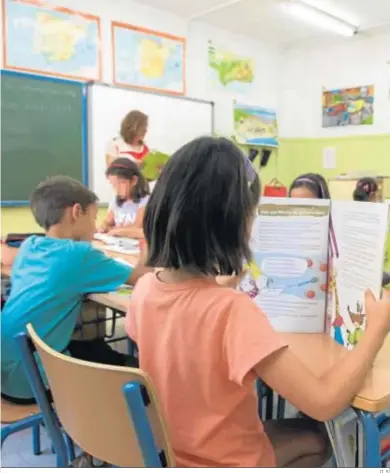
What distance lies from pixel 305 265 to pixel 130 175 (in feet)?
7.45

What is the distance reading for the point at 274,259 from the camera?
50.7 inches

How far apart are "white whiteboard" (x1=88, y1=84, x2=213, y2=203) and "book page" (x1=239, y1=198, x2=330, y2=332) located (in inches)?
103

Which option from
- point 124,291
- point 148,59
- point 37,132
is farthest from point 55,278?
point 148,59

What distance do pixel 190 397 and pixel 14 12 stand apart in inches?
136

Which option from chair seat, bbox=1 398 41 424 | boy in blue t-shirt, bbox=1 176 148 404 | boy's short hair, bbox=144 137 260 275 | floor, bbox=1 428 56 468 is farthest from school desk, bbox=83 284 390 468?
floor, bbox=1 428 56 468

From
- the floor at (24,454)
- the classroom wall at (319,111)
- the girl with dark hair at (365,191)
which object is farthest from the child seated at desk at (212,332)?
the classroom wall at (319,111)

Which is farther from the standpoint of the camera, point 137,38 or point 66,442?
point 137,38

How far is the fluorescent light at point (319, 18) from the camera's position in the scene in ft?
14.2

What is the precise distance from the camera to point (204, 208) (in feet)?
2.90

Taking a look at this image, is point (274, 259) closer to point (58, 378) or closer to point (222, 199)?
point (222, 199)

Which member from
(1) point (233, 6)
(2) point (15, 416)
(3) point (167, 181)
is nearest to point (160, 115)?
(1) point (233, 6)

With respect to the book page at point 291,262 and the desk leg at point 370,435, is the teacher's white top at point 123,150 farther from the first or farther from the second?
the desk leg at point 370,435

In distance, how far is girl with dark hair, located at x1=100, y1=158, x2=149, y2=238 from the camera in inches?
132

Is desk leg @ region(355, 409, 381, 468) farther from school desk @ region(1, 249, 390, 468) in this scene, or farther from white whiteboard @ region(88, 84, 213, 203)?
white whiteboard @ region(88, 84, 213, 203)
